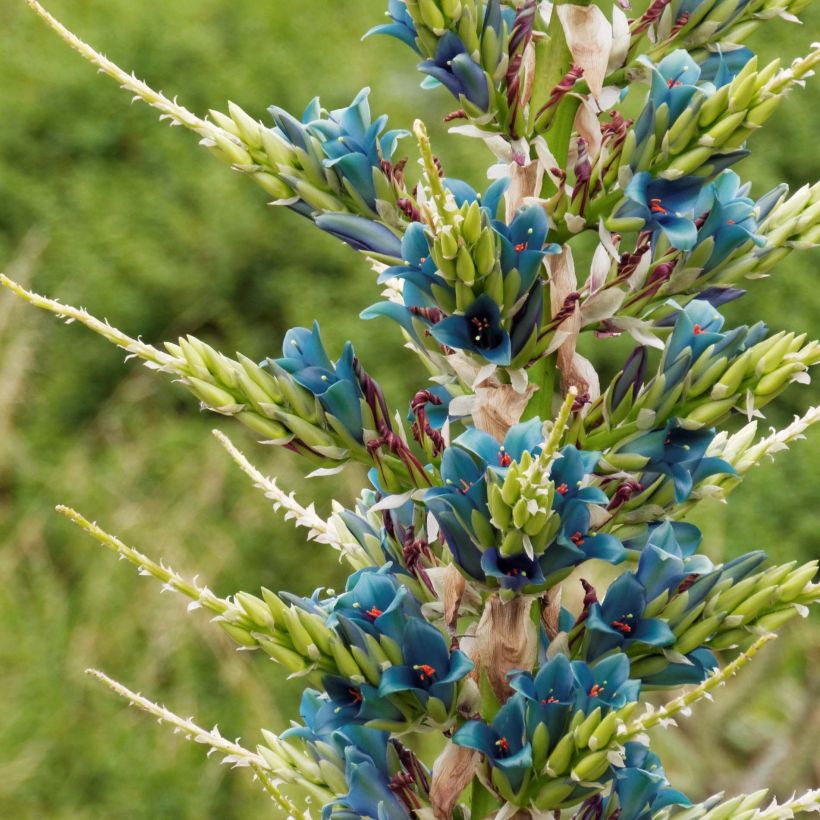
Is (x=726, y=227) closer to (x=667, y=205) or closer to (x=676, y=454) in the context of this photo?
(x=667, y=205)

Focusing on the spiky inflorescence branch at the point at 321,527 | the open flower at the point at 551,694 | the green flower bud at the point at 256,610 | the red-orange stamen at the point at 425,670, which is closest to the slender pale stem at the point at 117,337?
the spiky inflorescence branch at the point at 321,527

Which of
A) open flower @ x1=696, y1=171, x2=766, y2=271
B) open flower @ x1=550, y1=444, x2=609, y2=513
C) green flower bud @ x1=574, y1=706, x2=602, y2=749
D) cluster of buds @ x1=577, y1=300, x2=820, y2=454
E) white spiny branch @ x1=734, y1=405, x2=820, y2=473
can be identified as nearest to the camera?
green flower bud @ x1=574, y1=706, x2=602, y2=749

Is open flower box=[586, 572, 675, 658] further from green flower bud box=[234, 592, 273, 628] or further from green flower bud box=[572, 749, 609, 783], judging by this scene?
green flower bud box=[234, 592, 273, 628]

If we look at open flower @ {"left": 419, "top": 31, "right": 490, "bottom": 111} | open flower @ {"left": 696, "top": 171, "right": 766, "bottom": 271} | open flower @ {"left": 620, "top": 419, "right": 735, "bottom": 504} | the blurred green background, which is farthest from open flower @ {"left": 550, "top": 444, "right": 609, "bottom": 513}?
the blurred green background

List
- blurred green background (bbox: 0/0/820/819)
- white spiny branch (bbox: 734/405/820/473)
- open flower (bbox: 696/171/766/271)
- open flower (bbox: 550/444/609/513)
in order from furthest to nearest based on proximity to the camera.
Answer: blurred green background (bbox: 0/0/820/819) < white spiny branch (bbox: 734/405/820/473) < open flower (bbox: 696/171/766/271) < open flower (bbox: 550/444/609/513)

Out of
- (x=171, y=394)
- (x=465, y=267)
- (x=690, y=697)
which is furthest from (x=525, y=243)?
(x=171, y=394)

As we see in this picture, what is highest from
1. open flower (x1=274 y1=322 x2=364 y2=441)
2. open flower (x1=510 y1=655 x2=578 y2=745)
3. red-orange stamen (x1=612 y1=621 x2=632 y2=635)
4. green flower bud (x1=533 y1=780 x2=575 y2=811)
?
open flower (x1=274 y1=322 x2=364 y2=441)
